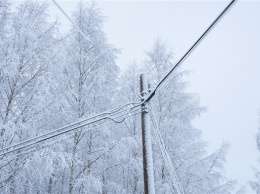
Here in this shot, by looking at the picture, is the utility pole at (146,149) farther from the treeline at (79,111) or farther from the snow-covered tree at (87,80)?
the snow-covered tree at (87,80)

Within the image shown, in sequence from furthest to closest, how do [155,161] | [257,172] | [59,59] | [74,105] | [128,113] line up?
[257,172], [155,161], [74,105], [59,59], [128,113]

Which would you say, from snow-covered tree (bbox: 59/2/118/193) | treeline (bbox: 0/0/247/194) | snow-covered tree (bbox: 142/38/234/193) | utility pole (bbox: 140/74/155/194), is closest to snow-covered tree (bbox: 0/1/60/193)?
treeline (bbox: 0/0/247/194)

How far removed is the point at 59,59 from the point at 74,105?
175 centimetres

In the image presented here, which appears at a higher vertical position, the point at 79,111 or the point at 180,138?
the point at 79,111

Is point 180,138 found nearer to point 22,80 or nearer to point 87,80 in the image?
point 87,80

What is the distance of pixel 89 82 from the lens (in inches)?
364

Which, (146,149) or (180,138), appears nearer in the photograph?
(146,149)

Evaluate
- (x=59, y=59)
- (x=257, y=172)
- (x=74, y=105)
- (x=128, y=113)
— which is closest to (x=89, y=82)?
(x=74, y=105)

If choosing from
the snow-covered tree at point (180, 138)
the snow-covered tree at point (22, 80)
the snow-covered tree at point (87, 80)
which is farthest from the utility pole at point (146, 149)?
the snow-covered tree at point (180, 138)

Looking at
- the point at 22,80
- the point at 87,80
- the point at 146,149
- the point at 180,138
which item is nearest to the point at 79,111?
the point at 87,80

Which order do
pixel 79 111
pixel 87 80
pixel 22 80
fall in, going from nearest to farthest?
pixel 22 80, pixel 79 111, pixel 87 80

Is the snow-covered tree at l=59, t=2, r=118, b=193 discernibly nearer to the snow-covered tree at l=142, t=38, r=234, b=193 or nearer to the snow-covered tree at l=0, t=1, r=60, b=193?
the snow-covered tree at l=0, t=1, r=60, b=193

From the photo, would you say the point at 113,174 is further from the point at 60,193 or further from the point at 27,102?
the point at 27,102

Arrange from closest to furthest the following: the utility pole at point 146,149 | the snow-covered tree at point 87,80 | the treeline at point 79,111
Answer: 1. the utility pole at point 146,149
2. the treeline at point 79,111
3. the snow-covered tree at point 87,80
